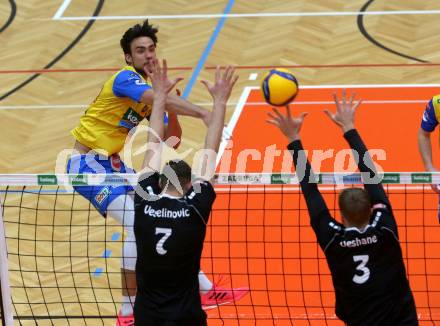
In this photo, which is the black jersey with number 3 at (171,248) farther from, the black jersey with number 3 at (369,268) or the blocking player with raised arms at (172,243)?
the black jersey with number 3 at (369,268)

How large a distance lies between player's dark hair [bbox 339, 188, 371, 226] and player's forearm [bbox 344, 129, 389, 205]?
306 mm

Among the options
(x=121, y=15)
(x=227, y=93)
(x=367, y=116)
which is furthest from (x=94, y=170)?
(x=121, y=15)

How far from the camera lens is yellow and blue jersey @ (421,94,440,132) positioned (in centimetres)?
911

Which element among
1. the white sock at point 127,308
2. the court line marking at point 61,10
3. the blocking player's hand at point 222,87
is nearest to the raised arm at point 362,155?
the blocking player's hand at point 222,87

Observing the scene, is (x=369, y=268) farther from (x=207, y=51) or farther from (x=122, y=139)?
(x=207, y=51)

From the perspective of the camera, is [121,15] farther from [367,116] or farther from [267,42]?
[367,116]

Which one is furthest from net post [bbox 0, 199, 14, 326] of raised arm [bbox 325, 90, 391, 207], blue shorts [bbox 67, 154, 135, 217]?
raised arm [bbox 325, 90, 391, 207]

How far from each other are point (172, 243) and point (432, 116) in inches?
141

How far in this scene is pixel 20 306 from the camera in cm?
993

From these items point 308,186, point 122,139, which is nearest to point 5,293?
point 122,139

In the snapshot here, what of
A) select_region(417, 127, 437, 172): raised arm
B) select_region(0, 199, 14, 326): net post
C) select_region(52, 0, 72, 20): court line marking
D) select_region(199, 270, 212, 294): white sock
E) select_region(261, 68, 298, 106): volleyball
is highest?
select_region(52, 0, 72, 20): court line marking

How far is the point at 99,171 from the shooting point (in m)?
9.33

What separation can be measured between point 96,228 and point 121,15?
7638 mm

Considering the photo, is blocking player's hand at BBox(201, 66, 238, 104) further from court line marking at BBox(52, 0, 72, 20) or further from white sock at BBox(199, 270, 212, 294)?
court line marking at BBox(52, 0, 72, 20)
